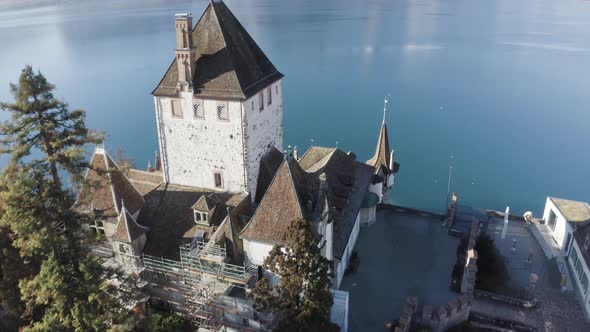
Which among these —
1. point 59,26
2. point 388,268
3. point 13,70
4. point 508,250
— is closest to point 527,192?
point 508,250

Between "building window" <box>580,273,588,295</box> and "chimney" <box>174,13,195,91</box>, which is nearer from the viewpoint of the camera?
"chimney" <box>174,13,195,91</box>

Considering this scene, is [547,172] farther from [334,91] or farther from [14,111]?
[14,111]

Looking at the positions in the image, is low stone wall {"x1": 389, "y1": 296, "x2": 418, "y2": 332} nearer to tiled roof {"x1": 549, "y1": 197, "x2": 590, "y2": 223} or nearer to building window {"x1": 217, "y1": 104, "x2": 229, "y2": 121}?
building window {"x1": 217, "y1": 104, "x2": 229, "y2": 121}

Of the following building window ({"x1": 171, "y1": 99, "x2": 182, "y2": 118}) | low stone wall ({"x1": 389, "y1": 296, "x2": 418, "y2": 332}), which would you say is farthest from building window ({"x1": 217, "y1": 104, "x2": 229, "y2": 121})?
low stone wall ({"x1": 389, "y1": 296, "x2": 418, "y2": 332})

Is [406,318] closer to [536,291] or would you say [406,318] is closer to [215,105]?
[536,291]

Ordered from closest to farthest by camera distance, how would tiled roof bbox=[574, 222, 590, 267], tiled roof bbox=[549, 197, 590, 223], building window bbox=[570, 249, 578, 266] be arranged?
tiled roof bbox=[574, 222, 590, 267], building window bbox=[570, 249, 578, 266], tiled roof bbox=[549, 197, 590, 223]

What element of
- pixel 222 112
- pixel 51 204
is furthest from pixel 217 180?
pixel 51 204
